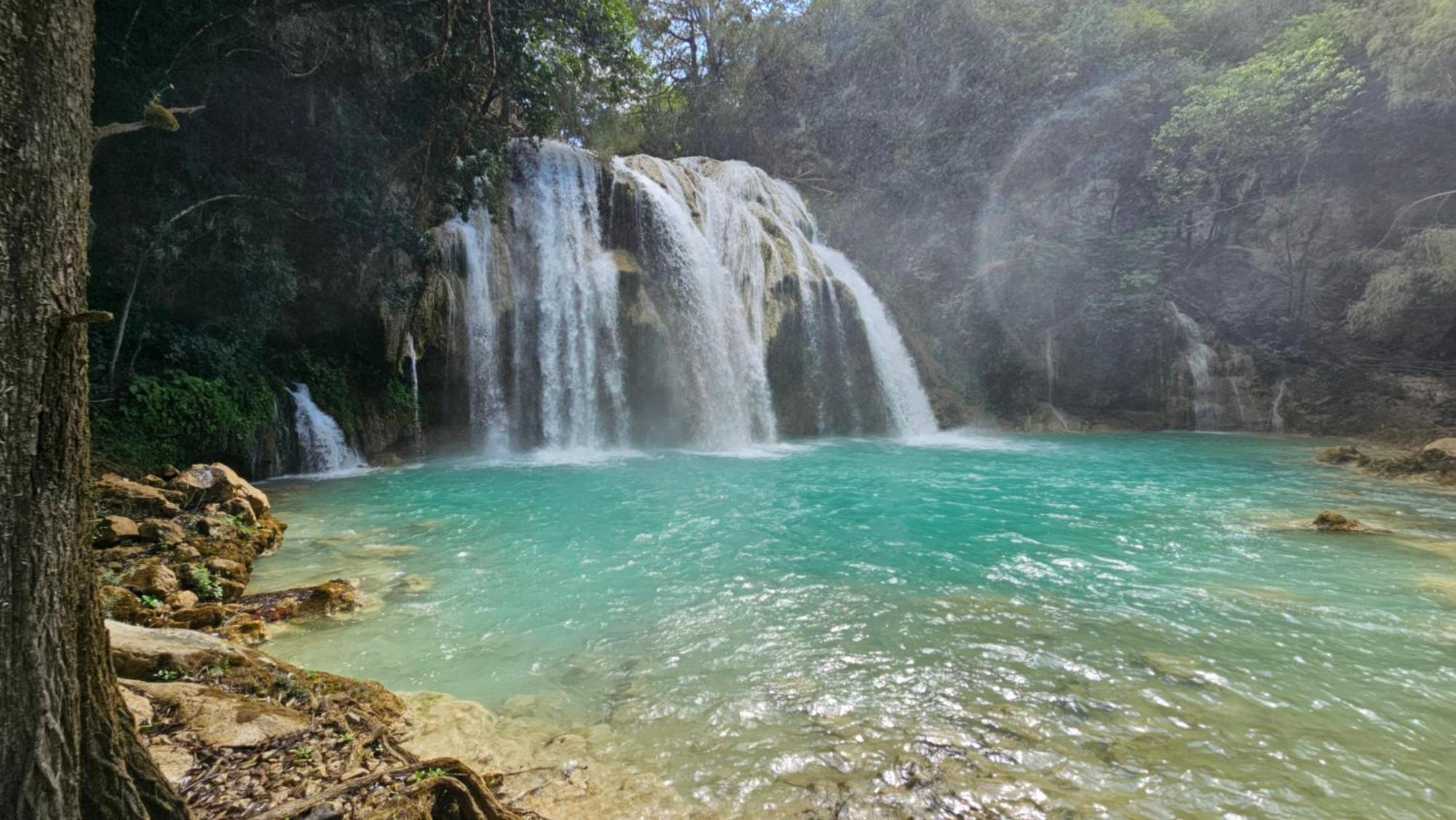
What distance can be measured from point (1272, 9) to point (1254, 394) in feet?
45.8

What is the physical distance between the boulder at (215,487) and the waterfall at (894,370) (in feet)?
50.9

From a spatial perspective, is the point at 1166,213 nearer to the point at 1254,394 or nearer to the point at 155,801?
the point at 1254,394

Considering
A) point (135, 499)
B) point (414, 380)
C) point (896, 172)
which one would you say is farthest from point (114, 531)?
point (896, 172)

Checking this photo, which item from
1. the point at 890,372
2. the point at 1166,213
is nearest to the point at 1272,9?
the point at 1166,213

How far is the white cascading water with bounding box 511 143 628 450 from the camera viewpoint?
15.4 m

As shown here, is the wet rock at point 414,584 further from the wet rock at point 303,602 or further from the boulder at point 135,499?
the boulder at point 135,499

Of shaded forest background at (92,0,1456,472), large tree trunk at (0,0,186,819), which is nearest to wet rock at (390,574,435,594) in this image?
large tree trunk at (0,0,186,819)

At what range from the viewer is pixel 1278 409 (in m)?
19.1

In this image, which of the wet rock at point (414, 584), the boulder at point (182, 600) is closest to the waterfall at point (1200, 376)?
the wet rock at point (414, 584)

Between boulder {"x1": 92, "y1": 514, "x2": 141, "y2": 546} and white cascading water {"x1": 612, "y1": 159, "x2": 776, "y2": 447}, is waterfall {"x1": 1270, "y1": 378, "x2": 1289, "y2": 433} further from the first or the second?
boulder {"x1": 92, "y1": 514, "x2": 141, "y2": 546}

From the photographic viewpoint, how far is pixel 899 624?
4.93 metres

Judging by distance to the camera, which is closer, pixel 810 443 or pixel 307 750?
pixel 307 750

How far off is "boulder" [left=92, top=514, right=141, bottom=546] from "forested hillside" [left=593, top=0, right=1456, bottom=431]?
14.6 m

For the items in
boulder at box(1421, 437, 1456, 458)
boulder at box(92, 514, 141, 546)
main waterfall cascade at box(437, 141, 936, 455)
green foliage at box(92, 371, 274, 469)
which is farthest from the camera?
main waterfall cascade at box(437, 141, 936, 455)
